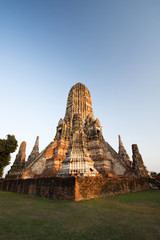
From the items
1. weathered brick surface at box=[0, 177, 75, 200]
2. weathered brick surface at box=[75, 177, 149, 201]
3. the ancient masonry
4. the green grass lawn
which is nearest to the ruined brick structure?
the ancient masonry

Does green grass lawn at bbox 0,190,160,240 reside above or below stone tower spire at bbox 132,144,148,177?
below

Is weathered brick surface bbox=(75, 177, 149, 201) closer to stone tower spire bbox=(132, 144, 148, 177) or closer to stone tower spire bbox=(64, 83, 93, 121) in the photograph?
stone tower spire bbox=(132, 144, 148, 177)

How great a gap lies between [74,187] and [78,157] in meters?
3.07

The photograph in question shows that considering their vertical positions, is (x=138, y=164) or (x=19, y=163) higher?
(x=19, y=163)

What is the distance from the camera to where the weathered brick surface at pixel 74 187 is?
6.20 metres

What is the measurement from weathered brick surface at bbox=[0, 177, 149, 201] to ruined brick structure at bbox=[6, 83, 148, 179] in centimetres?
102

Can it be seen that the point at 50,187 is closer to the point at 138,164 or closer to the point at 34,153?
the point at 138,164

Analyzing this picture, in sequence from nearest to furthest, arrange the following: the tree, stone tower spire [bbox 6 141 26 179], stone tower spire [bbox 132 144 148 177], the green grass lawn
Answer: the green grass lawn, stone tower spire [bbox 132 144 148 177], the tree, stone tower spire [bbox 6 141 26 179]

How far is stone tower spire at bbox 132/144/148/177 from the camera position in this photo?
650 inches

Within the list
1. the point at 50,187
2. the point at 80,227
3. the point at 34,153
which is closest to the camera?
the point at 80,227

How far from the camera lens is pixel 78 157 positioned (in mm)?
9055

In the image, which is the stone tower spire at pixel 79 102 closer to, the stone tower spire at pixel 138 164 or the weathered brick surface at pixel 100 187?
the stone tower spire at pixel 138 164

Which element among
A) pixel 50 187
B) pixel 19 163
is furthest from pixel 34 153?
pixel 50 187

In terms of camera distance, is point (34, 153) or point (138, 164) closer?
point (138, 164)
